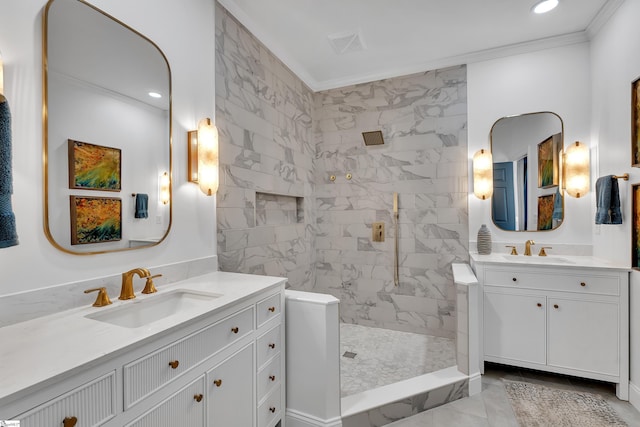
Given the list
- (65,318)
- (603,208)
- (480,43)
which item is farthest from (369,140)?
(65,318)

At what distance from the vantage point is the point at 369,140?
3.52 meters

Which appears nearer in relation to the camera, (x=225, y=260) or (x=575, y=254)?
(x=225, y=260)

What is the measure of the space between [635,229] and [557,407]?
1362 mm

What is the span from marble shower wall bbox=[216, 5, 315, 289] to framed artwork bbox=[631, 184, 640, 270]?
277 centimetres

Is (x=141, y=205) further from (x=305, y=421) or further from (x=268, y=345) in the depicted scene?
(x=305, y=421)

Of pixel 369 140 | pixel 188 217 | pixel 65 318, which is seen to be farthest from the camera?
pixel 369 140

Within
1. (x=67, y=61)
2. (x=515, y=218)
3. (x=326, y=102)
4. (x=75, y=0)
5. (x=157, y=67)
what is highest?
(x=326, y=102)

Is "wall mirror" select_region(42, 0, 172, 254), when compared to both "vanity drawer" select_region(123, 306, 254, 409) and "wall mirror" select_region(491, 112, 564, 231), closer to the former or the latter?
"vanity drawer" select_region(123, 306, 254, 409)

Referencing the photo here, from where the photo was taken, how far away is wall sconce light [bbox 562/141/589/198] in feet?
8.77

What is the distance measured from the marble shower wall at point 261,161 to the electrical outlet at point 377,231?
760mm

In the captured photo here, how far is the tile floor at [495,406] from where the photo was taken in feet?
6.52

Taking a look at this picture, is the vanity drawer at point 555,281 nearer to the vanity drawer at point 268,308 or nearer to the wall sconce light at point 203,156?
the vanity drawer at point 268,308

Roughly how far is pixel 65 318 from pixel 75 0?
144 cm

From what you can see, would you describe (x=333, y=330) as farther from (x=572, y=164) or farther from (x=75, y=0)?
(x=572, y=164)
